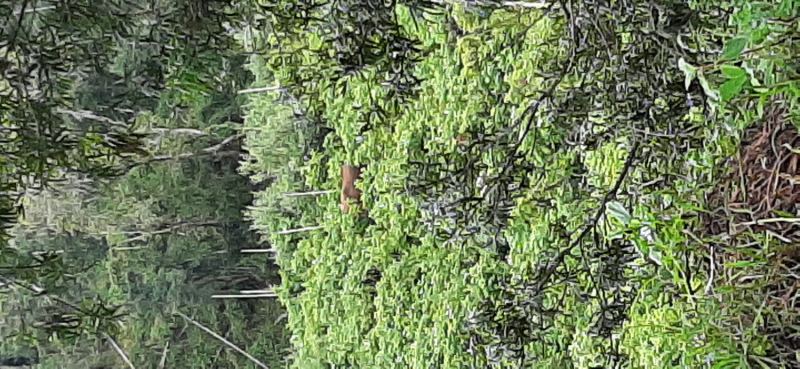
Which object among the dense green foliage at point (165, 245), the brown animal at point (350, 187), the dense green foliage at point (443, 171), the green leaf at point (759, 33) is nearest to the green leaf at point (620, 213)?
the dense green foliage at point (443, 171)

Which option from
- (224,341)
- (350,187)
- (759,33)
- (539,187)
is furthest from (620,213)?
(224,341)

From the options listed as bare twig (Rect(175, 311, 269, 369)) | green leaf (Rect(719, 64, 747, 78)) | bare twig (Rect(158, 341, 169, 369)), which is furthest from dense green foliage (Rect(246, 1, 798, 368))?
bare twig (Rect(158, 341, 169, 369))

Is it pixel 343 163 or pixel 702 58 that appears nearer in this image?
pixel 702 58

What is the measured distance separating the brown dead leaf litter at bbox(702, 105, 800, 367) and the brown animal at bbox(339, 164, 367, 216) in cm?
176

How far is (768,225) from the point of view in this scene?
639mm

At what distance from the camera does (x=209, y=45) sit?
26.2 inches

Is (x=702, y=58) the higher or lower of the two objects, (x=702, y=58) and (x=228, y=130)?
the higher

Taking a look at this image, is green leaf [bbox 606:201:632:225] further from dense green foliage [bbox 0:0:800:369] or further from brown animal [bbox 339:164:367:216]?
brown animal [bbox 339:164:367:216]

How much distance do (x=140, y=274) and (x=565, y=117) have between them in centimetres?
331

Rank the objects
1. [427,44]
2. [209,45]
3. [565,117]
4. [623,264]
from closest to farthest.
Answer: [209,45], [623,264], [565,117], [427,44]

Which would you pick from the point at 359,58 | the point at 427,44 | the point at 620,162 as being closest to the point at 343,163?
the point at 427,44

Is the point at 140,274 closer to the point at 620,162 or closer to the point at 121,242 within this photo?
the point at 121,242

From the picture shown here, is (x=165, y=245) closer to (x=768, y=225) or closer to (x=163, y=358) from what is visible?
(x=163, y=358)

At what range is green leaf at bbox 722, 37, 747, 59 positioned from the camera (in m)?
0.39
